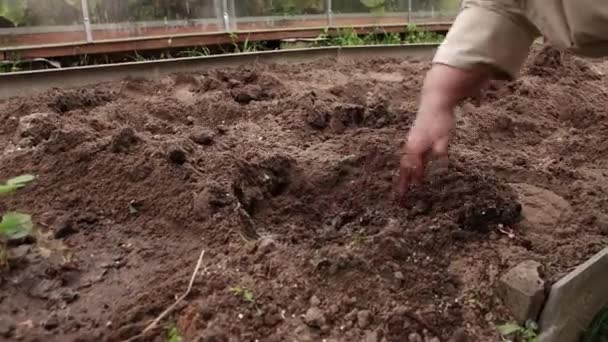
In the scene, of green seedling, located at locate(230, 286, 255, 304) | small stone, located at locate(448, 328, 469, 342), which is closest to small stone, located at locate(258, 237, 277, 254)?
green seedling, located at locate(230, 286, 255, 304)

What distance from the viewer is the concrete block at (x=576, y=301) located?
201 cm

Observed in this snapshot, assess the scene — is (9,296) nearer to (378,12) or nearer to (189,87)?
(189,87)

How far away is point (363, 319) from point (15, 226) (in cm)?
112

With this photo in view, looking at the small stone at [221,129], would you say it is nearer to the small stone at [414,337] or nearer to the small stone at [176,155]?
the small stone at [176,155]

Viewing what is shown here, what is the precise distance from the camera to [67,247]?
2.08 m

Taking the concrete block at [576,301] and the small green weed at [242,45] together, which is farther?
the small green weed at [242,45]

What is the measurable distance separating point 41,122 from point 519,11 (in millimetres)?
2065

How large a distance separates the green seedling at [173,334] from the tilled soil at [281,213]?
1cm

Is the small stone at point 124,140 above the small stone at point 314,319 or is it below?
above

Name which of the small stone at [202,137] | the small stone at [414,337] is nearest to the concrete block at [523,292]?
the small stone at [414,337]

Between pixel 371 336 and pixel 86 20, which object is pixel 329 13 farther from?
pixel 371 336

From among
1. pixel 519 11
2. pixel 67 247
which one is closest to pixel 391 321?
pixel 519 11

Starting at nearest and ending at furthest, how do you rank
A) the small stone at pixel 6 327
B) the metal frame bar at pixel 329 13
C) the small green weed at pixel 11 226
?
the small stone at pixel 6 327 < the small green weed at pixel 11 226 < the metal frame bar at pixel 329 13

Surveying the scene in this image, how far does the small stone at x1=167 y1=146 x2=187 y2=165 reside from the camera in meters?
2.46
